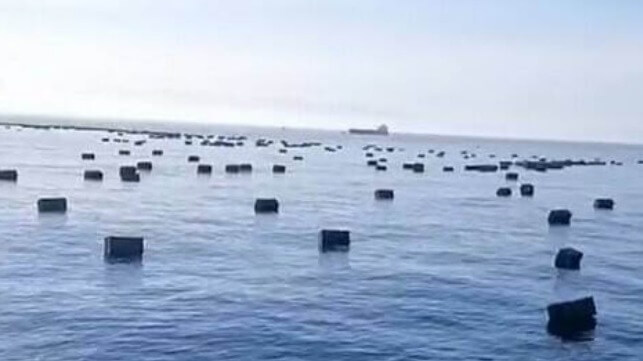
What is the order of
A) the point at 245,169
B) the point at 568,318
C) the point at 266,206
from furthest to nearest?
the point at 245,169
the point at 266,206
the point at 568,318

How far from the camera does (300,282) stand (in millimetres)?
32625

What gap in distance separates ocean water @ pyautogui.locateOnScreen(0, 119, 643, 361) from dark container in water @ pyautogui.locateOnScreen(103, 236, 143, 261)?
27.4 inches

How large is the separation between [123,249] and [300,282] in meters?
8.14

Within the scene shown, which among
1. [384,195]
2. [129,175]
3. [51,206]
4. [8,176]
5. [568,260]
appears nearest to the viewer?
[568,260]

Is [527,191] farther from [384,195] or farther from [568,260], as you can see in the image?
[568,260]

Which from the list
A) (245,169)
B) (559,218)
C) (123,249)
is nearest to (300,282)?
(123,249)

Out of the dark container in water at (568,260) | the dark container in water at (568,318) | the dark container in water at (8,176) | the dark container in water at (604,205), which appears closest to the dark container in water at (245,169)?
the dark container in water at (8,176)

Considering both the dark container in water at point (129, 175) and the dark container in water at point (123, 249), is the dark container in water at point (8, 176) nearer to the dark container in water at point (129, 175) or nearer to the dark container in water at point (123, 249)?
the dark container in water at point (129, 175)

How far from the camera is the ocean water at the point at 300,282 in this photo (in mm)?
24141

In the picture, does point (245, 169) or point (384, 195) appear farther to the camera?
point (245, 169)

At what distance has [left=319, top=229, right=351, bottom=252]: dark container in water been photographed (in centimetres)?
4081

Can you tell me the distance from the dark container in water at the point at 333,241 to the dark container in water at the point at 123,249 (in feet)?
29.0

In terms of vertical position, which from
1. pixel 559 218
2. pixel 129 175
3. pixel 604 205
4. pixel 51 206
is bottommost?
pixel 604 205

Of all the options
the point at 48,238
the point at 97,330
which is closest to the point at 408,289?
the point at 97,330
